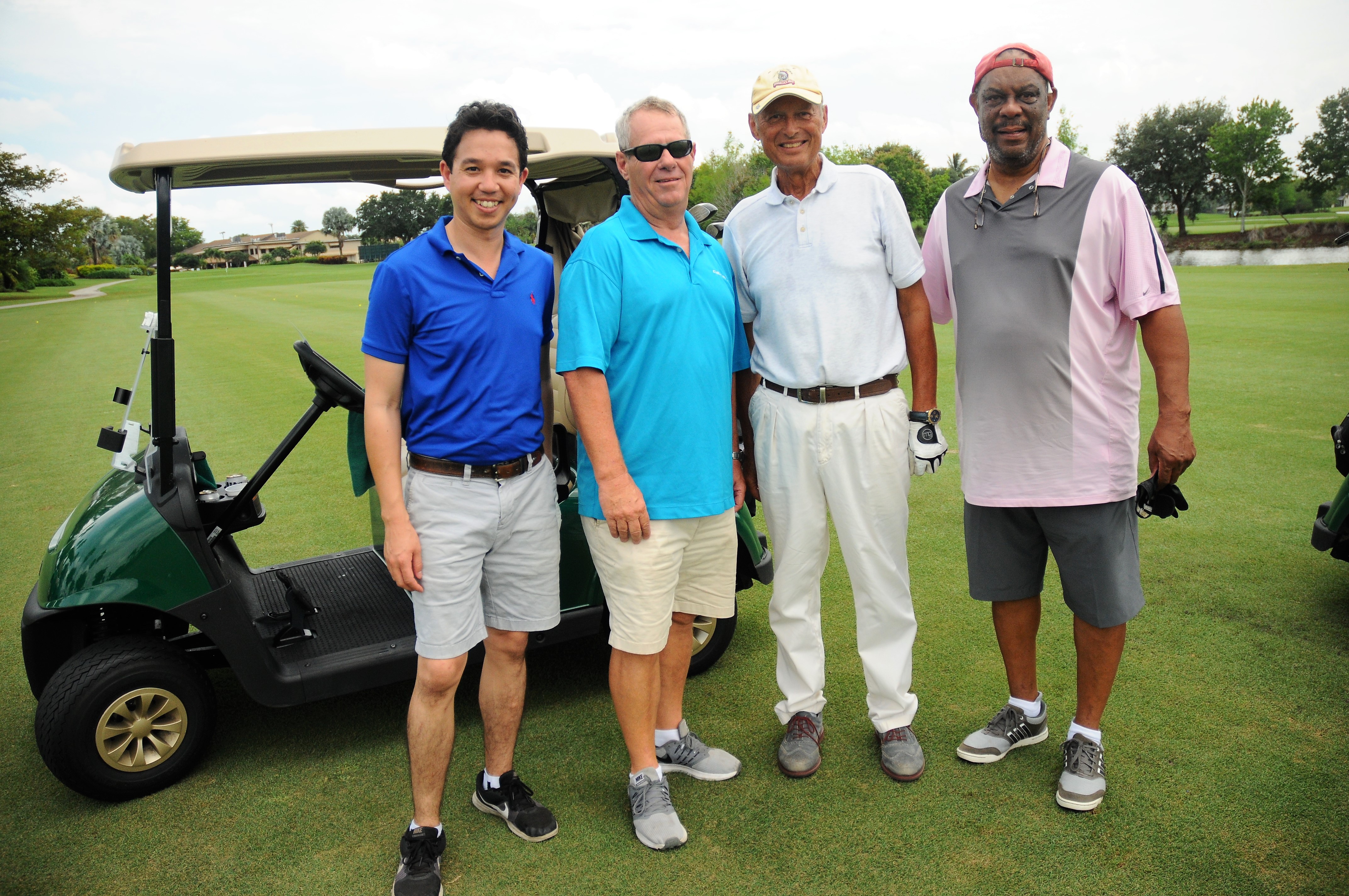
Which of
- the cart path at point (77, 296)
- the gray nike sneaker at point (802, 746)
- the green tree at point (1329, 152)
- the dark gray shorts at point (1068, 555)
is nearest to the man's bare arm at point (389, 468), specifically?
the gray nike sneaker at point (802, 746)

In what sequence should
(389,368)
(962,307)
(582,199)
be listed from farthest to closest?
(582,199), (962,307), (389,368)

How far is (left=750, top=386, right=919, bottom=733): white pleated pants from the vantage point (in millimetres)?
2582

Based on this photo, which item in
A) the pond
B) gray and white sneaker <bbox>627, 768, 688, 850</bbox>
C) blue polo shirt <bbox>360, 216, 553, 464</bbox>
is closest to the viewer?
blue polo shirt <bbox>360, 216, 553, 464</bbox>

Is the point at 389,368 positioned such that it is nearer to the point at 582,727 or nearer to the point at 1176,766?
the point at 582,727

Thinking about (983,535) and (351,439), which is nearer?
(983,535)

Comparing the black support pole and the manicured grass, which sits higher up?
the manicured grass

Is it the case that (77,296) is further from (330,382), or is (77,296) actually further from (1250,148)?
(1250,148)

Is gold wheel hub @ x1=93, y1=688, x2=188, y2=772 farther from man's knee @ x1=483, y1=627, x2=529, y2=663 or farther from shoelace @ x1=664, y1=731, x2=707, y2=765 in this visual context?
shoelace @ x1=664, y1=731, x2=707, y2=765

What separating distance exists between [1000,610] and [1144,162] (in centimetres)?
7140

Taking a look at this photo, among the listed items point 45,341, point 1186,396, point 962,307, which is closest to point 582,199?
point 962,307

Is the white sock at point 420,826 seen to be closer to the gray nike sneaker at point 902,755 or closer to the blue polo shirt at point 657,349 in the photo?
the blue polo shirt at point 657,349

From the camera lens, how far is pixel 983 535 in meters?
2.69

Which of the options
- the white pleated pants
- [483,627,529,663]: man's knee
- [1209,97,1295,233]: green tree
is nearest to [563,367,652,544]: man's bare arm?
[483,627,529,663]: man's knee

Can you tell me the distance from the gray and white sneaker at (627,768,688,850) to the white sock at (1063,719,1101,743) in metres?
1.17
